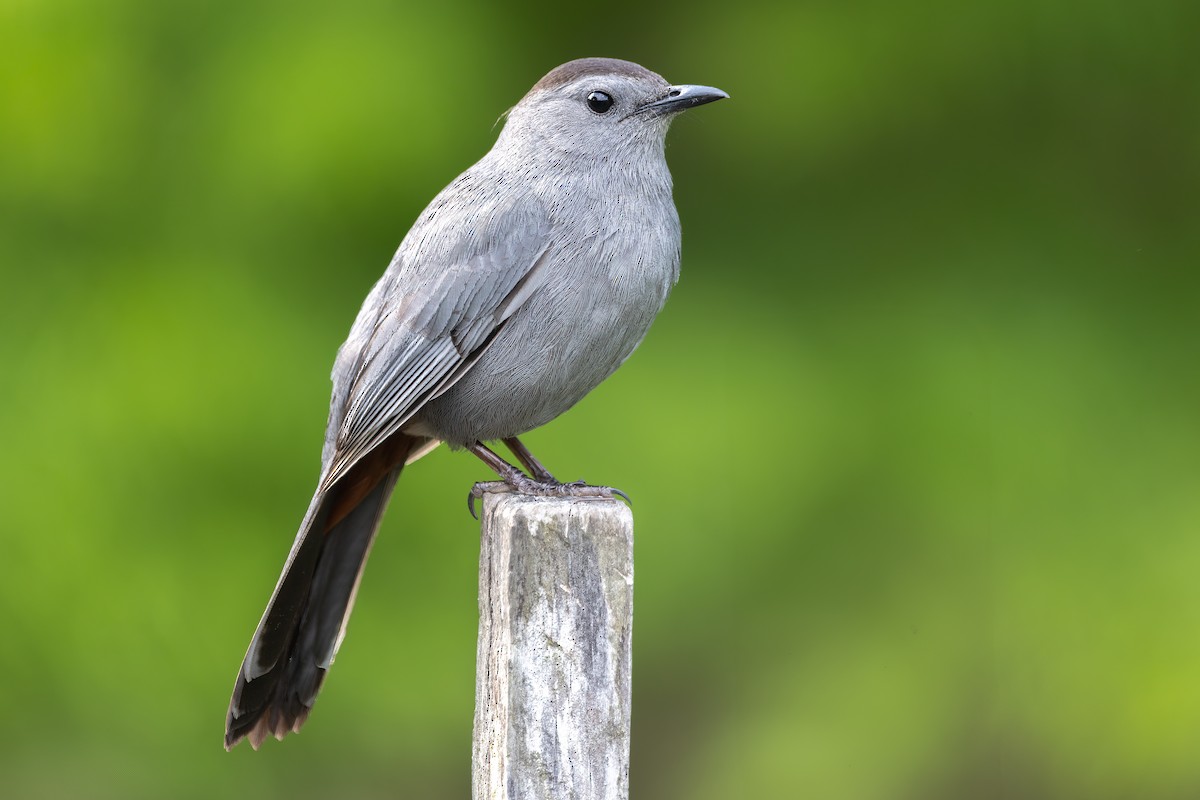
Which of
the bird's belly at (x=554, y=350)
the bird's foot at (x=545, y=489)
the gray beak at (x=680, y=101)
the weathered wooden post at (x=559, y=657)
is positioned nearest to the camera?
the weathered wooden post at (x=559, y=657)

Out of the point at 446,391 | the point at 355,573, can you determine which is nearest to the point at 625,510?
the point at 446,391

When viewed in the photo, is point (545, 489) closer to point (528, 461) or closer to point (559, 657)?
point (528, 461)

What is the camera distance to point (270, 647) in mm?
3385

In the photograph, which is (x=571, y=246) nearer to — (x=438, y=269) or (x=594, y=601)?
(x=438, y=269)

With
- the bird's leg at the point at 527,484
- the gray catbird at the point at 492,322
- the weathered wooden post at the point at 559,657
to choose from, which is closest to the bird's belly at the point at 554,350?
the gray catbird at the point at 492,322

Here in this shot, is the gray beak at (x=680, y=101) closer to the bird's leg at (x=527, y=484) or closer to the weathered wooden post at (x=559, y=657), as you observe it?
the bird's leg at (x=527, y=484)

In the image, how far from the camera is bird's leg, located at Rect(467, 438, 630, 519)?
331cm

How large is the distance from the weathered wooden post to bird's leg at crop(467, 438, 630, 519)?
15.5 inches

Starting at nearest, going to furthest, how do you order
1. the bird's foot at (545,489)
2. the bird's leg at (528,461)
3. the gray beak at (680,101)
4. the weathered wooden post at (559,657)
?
1. the weathered wooden post at (559,657)
2. the bird's foot at (545,489)
3. the gray beak at (680,101)
4. the bird's leg at (528,461)

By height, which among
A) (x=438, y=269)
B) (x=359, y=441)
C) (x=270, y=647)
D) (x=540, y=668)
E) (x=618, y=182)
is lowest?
(x=270, y=647)

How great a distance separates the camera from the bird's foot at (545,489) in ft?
10.7

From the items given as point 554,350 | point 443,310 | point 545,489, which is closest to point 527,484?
point 545,489

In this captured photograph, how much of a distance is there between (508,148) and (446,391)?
2.52ft

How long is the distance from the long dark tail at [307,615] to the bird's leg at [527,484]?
28cm
